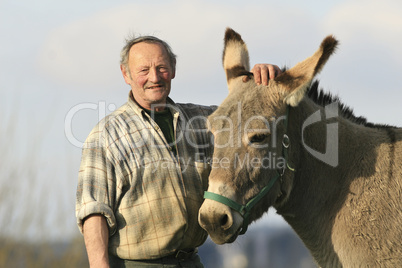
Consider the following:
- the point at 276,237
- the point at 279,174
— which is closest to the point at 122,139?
the point at 279,174

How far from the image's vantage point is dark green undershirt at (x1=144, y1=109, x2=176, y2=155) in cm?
467

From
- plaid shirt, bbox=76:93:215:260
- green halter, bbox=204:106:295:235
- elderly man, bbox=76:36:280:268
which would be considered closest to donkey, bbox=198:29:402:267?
green halter, bbox=204:106:295:235

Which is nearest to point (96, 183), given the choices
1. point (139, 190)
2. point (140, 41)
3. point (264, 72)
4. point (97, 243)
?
point (139, 190)

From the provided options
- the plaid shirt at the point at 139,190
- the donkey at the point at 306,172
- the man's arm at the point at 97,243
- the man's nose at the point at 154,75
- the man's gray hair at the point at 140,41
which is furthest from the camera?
the man's gray hair at the point at 140,41

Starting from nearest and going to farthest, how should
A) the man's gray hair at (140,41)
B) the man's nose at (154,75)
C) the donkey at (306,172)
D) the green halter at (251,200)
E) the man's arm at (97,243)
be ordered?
the green halter at (251,200) → the donkey at (306,172) → the man's arm at (97,243) → the man's nose at (154,75) → the man's gray hair at (140,41)

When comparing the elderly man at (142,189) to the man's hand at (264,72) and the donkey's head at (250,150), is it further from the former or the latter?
the donkey's head at (250,150)

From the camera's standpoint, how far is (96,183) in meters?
4.28

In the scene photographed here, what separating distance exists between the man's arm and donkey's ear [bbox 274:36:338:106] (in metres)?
1.74

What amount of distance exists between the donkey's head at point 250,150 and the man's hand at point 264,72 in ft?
0.15

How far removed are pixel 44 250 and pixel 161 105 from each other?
2.41 meters

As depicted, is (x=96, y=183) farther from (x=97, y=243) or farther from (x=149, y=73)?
(x=149, y=73)

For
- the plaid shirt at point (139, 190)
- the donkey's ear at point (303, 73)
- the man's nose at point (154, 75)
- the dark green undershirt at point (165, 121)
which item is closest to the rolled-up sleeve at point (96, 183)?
the plaid shirt at point (139, 190)

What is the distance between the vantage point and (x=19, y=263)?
19.3 feet

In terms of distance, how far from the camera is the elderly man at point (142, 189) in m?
4.24
